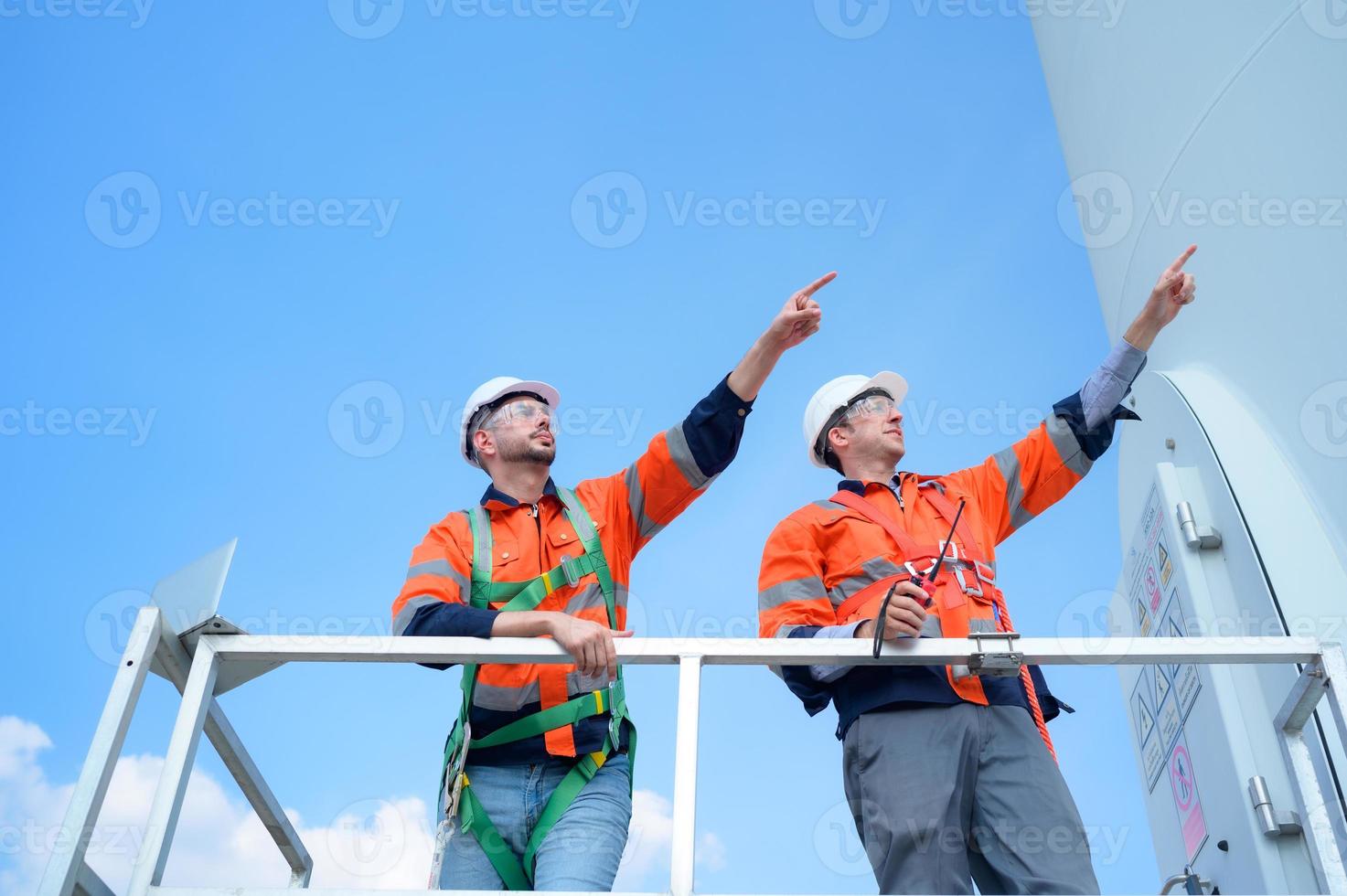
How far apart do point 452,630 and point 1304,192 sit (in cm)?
258

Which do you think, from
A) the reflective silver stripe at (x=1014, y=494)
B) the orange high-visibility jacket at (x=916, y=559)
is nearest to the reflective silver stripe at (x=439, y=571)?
the orange high-visibility jacket at (x=916, y=559)

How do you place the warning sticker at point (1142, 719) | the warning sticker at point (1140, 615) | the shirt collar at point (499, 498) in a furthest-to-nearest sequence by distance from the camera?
1. the warning sticker at point (1142, 719)
2. the warning sticker at point (1140, 615)
3. the shirt collar at point (499, 498)

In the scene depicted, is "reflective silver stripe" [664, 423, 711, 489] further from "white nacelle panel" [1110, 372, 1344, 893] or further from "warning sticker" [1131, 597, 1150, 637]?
"warning sticker" [1131, 597, 1150, 637]

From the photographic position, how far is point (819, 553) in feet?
11.9

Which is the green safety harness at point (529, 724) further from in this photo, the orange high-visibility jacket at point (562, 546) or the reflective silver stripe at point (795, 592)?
the reflective silver stripe at point (795, 592)

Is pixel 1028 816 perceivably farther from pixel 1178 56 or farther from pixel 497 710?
pixel 1178 56

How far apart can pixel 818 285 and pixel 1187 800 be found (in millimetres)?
2035

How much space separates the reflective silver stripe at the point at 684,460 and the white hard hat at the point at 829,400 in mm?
578

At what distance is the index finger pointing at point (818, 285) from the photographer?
367 cm

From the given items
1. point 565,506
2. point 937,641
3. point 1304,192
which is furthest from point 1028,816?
point 1304,192

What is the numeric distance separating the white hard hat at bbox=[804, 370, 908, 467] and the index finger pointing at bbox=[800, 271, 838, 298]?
0.53 metres

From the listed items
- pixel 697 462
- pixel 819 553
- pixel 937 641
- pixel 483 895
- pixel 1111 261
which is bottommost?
pixel 483 895

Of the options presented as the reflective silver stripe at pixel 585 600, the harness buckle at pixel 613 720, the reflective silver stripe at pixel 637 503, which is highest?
the reflective silver stripe at pixel 637 503

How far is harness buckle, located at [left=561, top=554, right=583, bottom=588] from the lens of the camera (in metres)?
3.50
